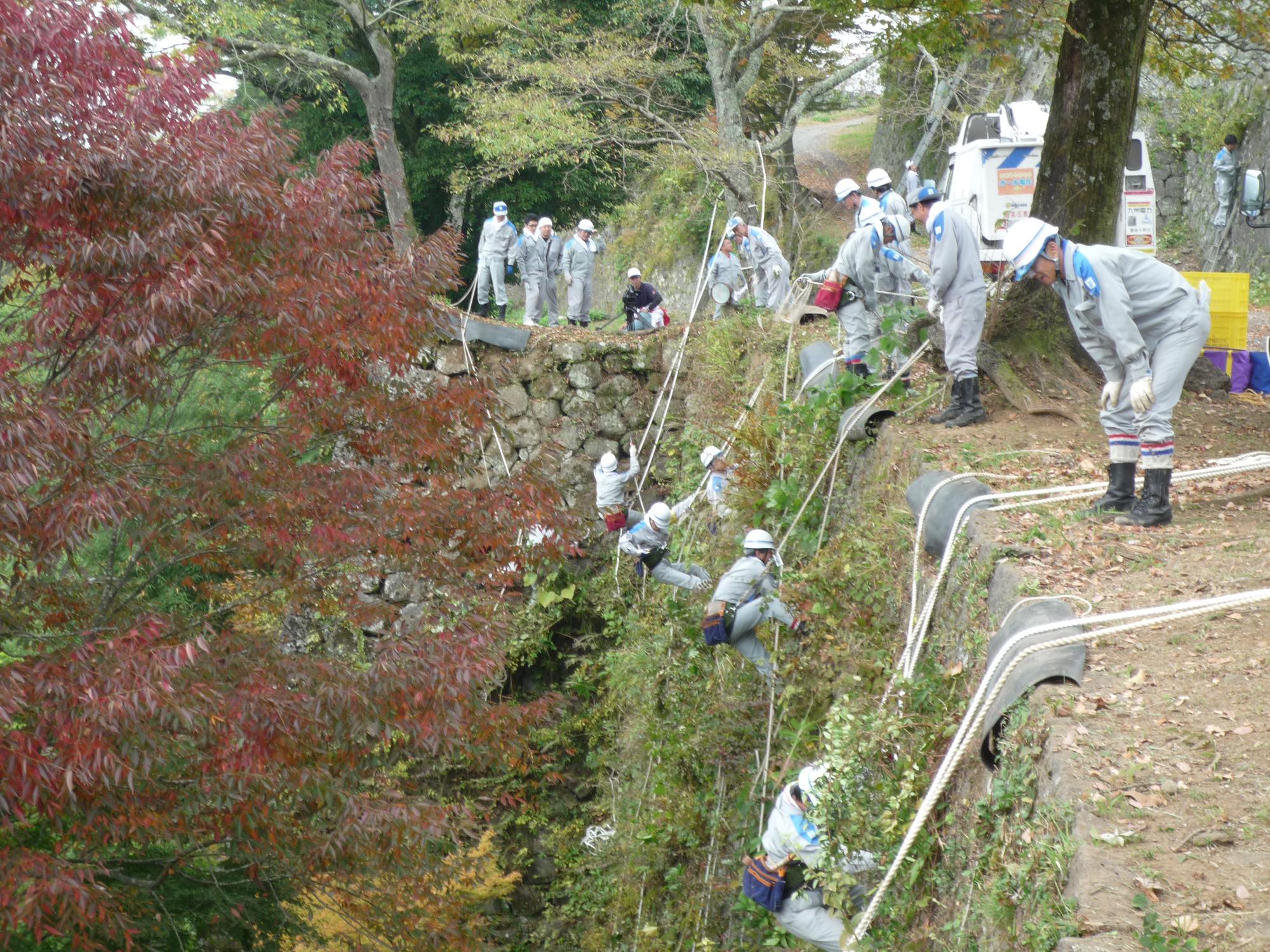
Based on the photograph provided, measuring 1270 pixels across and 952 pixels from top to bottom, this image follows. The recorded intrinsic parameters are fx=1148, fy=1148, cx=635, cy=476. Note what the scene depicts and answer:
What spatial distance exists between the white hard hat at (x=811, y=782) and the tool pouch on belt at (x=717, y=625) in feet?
9.81

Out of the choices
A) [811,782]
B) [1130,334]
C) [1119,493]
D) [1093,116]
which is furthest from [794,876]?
[1093,116]

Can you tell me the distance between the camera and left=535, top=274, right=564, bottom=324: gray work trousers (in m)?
18.0

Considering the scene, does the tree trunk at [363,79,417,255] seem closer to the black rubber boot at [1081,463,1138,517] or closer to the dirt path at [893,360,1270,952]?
the black rubber boot at [1081,463,1138,517]

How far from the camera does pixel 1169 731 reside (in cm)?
398

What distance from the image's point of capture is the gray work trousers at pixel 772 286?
15.2m

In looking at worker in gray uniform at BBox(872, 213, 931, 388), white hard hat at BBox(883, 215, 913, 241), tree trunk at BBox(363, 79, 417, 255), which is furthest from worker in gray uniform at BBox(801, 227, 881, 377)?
tree trunk at BBox(363, 79, 417, 255)

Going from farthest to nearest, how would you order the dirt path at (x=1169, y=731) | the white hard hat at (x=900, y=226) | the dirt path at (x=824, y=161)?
1. the dirt path at (x=824, y=161)
2. the white hard hat at (x=900, y=226)
3. the dirt path at (x=1169, y=731)

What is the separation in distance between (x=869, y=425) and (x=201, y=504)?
510 cm

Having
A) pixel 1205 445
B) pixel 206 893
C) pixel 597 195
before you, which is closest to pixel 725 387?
pixel 1205 445

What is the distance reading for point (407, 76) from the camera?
2183 centimetres

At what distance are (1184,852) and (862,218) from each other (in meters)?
7.85

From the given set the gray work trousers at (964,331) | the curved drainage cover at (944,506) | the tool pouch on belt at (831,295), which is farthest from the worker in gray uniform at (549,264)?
the curved drainage cover at (944,506)

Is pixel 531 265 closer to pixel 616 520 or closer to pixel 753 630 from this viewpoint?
pixel 616 520

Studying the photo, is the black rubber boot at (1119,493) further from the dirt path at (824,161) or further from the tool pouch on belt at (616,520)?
the dirt path at (824,161)
